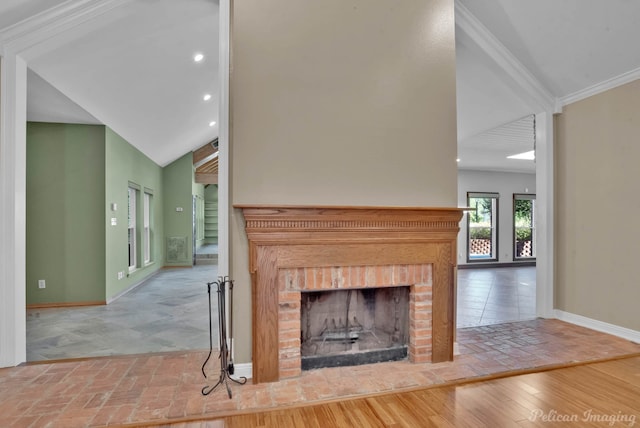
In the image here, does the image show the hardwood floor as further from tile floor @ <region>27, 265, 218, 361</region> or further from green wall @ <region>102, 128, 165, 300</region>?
green wall @ <region>102, 128, 165, 300</region>

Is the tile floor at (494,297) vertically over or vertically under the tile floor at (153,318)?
under

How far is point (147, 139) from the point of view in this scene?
19.8ft

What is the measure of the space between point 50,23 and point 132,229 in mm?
4504

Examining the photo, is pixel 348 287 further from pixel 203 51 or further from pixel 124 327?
pixel 203 51

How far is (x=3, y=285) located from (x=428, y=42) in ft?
13.0

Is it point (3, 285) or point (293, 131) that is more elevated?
point (293, 131)

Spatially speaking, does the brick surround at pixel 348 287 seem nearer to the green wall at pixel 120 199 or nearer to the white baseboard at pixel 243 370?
the white baseboard at pixel 243 370

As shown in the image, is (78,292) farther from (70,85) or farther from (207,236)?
(207,236)

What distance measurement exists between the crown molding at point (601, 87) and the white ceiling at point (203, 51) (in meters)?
0.03

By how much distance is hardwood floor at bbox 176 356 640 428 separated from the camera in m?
1.96

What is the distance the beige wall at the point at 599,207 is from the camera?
131 inches

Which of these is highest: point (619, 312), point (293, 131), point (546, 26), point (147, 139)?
point (546, 26)

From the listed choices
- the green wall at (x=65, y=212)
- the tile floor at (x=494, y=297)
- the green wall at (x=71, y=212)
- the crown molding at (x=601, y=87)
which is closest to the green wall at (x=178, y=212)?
the green wall at (x=71, y=212)

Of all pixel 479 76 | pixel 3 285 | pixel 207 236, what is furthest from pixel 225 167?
pixel 207 236
